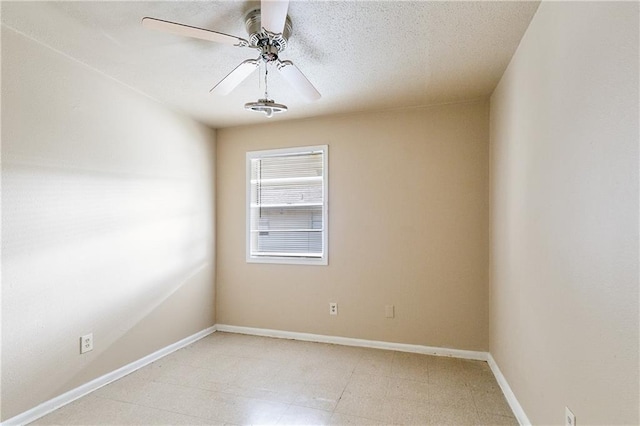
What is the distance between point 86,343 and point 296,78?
246 cm

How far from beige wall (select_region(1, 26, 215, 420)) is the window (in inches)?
30.0

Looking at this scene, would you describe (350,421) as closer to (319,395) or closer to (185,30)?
(319,395)

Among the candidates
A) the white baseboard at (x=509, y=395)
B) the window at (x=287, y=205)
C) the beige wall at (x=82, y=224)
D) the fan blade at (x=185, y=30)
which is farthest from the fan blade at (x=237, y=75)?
the white baseboard at (x=509, y=395)

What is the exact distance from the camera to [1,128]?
78.8 inches

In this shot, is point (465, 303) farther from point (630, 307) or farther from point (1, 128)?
point (1, 128)

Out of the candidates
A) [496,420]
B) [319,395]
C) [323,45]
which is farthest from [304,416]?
[323,45]

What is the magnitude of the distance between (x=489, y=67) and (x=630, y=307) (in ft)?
6.66

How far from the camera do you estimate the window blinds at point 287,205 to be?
3.69m

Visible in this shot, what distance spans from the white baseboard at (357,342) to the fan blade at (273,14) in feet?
9.59

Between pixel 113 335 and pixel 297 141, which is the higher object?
pixel 297 141

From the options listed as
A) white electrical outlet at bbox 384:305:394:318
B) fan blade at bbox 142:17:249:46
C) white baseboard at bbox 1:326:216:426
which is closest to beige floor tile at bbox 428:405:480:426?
white electrical outlet at bbox 384:305:394:318

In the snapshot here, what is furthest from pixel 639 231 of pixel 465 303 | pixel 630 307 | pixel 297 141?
pixel 297 141

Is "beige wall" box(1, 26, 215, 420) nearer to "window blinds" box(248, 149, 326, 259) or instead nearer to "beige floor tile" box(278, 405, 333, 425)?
"window blinds" box(248, 149, 326, 259)

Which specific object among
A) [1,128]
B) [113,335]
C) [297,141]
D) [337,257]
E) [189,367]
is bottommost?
[189,367]
